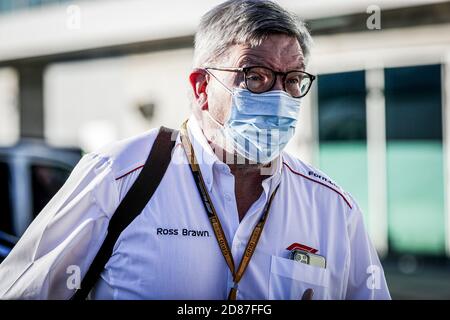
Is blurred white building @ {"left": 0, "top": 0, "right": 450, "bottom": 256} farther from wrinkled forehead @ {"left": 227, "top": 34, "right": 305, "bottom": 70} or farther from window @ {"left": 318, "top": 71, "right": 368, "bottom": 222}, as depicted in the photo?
wrinkled forehead @ {"left": 227, "top": 34, "right": 305, "bottom": 70}

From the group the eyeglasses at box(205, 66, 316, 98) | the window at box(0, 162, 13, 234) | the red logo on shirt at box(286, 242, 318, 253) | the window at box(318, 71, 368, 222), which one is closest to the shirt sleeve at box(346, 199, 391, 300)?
the red logo on shirt at box(286, 242, 318, 253)

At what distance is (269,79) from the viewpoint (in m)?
1.96

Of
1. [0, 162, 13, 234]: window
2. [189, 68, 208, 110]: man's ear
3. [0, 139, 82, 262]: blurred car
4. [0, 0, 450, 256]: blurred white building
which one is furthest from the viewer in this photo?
[0, 0, 450, 256]: blurred white building

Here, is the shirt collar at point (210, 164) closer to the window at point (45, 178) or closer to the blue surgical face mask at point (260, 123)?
the blue surgical face mask at point (260, 123)

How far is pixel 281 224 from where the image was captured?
1882 mm

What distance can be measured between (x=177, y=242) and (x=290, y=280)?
0.35 m

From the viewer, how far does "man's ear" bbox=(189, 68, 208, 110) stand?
84.3 inches

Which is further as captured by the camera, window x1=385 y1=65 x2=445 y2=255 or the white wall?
the white wall

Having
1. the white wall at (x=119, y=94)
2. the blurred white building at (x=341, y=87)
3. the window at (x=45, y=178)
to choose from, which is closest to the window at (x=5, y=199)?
the window at (x=45, y=178)

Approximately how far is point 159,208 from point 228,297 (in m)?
0.32

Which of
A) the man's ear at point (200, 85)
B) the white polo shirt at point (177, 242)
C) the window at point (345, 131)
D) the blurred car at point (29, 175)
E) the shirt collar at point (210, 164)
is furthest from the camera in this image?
the window at point (345, 131)

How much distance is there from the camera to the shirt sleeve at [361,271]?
1947 millimetres

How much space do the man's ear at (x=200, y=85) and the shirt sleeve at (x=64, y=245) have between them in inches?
18.7

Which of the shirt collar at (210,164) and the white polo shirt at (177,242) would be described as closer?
the white polo shirt at (177,242)
